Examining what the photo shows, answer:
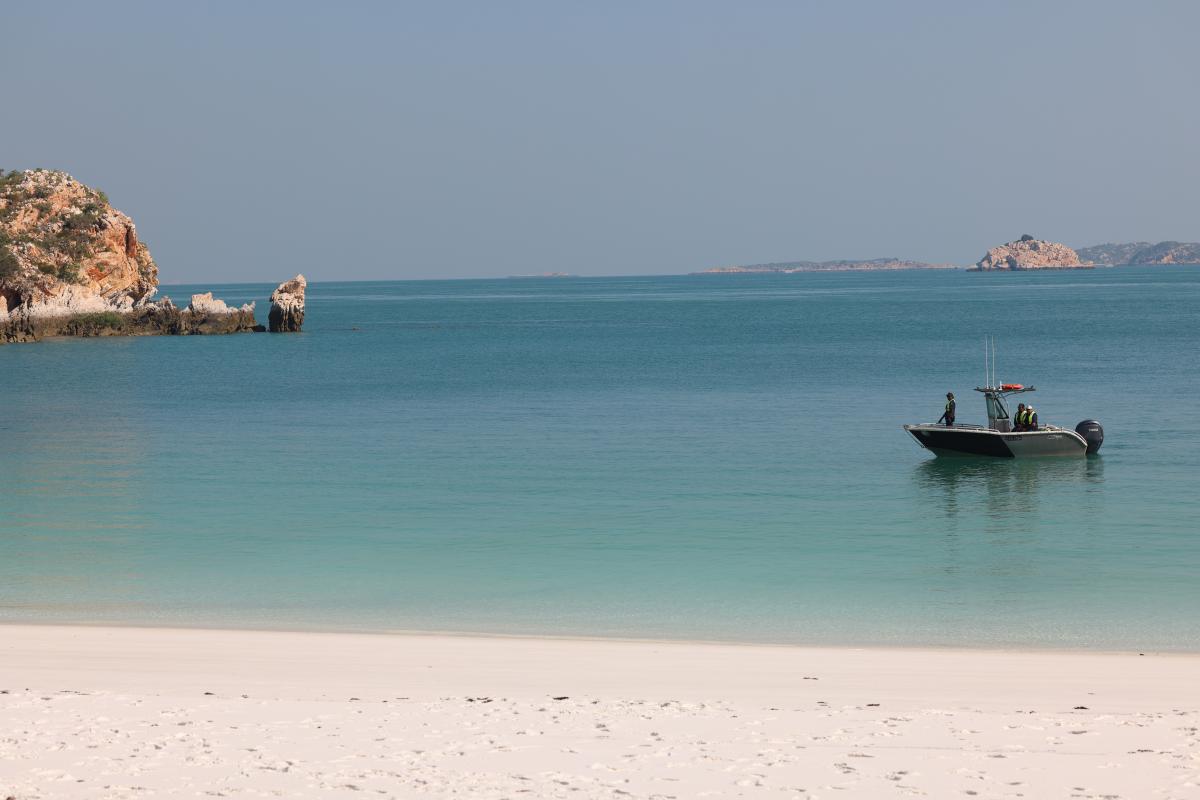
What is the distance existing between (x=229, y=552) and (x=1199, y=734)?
15814 millimetres

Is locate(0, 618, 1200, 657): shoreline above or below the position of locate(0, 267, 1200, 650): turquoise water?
below

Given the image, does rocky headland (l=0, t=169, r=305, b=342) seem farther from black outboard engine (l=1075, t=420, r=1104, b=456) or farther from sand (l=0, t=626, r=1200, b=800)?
sand (l=0, t=626, r=1200, b=800)

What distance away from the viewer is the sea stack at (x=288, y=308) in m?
108

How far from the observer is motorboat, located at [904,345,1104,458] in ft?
104

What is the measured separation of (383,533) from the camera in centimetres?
2364

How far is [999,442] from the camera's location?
31.7 metres


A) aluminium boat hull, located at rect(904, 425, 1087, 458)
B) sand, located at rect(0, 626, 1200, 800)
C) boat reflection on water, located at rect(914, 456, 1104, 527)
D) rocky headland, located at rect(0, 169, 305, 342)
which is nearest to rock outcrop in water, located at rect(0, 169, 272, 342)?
rocky headland, located at rect(0, 169, 305, 342)

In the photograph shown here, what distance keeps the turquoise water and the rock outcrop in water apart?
122 feet

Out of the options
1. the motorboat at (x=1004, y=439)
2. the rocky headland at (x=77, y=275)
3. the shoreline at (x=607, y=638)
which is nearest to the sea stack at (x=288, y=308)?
the rocky headland at (x=77, y=275)

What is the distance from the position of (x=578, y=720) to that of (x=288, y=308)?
331ft

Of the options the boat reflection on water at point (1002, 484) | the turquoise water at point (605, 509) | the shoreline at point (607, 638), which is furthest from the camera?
the boat reflection on water at point (1002, 484)

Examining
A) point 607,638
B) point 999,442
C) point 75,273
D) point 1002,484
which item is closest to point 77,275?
point 75,273

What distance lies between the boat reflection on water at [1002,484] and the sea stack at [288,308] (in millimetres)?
83261

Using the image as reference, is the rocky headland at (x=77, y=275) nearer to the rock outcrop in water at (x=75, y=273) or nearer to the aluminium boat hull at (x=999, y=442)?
the rock outcrop in water at (x=75, y=273)
